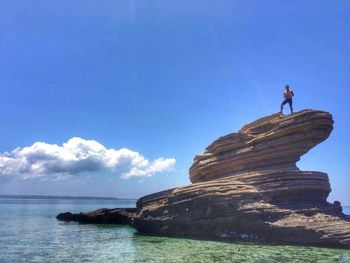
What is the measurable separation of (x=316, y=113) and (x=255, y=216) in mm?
11062

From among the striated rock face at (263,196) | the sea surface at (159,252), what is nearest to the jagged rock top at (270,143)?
the striated rock face at (263,196)

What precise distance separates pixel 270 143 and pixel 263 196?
5454 mm

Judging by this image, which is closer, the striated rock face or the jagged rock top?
the striated rock face

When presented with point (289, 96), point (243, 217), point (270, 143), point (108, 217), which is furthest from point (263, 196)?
point (108, 217)

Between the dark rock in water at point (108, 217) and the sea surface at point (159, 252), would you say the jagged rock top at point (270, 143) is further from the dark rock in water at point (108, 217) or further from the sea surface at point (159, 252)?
the dark rock in water at point (108, 217)

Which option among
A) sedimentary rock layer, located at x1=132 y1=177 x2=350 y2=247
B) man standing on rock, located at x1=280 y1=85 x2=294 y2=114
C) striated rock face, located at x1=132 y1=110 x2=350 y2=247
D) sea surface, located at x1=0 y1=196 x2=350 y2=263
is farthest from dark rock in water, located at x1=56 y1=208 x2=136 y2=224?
man standing on rock, located at x1=280 y1=85 x2=294 y2=114

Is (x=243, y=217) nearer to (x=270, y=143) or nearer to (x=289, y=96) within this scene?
(x=270, y=143)

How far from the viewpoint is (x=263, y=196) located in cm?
3469

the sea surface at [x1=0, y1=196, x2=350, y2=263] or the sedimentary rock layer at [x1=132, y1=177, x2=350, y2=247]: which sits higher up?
the sedimentary rock layer at [x1=132, y1=177, x2=350, y2=247]

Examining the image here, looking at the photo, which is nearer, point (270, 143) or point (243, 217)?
point (243, 217)

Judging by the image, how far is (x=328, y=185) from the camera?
35781mm

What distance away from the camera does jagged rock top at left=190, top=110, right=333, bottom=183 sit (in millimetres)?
36406

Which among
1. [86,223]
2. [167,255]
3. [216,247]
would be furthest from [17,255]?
[86,223]

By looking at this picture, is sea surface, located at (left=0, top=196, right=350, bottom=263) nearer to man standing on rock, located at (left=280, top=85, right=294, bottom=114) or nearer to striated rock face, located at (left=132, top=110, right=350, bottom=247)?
striated rock face, located at (left=132, top=110, right=350, bottom=247)
